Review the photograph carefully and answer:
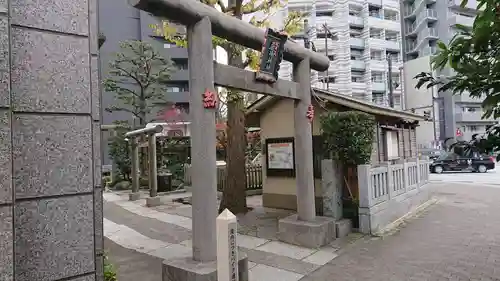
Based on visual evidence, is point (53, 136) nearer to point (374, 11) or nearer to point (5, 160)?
point (5, 160)

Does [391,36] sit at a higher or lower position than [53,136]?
higher

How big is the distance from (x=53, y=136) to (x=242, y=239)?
5648mm

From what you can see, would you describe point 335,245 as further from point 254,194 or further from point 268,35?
point 254,194

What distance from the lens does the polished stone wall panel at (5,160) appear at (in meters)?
2.74

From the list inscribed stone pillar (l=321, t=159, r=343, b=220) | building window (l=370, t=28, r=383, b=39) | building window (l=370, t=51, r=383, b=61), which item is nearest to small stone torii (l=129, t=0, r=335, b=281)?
inscribed stone pillar (l=321, t=159, r=343, b=220)

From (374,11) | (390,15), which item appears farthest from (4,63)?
(390,15)

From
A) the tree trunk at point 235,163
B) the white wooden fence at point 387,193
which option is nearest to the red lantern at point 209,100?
the white wooden fence at point 387,193

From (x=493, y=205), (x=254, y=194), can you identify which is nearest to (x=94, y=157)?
(x=254, y=194)

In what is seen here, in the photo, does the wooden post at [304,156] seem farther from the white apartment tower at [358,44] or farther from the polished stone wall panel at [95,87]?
the white apartment tower at [358,44]

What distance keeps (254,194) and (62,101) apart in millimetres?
12577

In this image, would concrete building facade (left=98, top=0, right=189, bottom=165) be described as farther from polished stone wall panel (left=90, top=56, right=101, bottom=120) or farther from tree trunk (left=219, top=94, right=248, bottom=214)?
polished stone wall panel (left=90, top=56, right=101, bottom=120)

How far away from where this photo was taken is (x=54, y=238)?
10.7 feet

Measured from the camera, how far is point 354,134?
26.3 feet

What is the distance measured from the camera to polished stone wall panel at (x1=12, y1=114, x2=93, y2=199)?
3.13 meters
